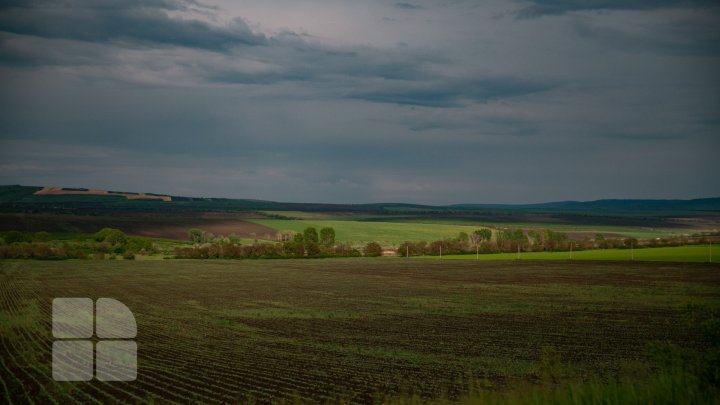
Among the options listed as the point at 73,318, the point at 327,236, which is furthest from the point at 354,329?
the point at 327,236

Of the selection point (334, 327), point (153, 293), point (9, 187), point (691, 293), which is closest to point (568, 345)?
Answer: point (334, 327)

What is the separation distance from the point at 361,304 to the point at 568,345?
1820cm

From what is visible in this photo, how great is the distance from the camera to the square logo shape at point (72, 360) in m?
18.4

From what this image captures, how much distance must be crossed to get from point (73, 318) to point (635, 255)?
69.3 m

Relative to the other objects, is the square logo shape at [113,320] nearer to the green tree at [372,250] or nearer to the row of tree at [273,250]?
the row of tree at [273,250]

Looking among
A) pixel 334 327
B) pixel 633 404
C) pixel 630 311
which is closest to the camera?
pixel 633 404

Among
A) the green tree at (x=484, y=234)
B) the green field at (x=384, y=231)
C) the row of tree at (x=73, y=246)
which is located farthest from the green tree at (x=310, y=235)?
the green tree at (x=484, y=234)

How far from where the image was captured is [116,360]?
71.2 feet

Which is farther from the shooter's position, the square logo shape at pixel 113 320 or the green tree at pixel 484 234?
the green tree at pixel 484 234

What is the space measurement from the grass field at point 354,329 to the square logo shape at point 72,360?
54cm

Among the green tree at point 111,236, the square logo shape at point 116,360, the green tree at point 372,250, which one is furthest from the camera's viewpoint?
the green tree at point 111,236

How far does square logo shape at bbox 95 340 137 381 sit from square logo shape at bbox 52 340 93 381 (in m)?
0.27

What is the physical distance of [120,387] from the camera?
55.9 feet

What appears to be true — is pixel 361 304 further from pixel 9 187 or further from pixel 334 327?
pixel 9 187
